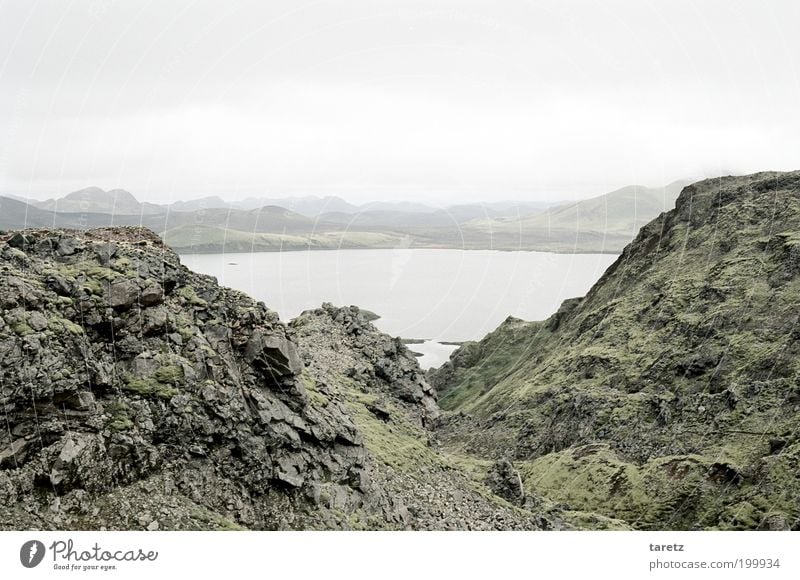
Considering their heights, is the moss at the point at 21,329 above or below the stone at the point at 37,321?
below

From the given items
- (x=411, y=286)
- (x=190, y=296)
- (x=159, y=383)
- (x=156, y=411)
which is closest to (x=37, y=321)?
(x=159, y=383)

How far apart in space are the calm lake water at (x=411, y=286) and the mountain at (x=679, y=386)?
67.9 ft

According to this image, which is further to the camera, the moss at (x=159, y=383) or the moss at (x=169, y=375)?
the moss at (x=169, y=375)

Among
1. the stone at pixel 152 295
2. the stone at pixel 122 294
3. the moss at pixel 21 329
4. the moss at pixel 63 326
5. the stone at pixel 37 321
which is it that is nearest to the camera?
the moss at pixel 21 329

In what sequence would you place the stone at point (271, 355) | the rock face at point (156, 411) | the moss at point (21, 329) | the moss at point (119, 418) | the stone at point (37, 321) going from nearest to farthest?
the rock face at point (156, 411)
the moss at point (21, 329)
the stone at point (37, 321)
the moss at point (119, 418)
the stone at point (271, 355)

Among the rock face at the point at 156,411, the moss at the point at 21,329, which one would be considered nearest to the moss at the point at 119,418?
the rock face at the point at 156,411

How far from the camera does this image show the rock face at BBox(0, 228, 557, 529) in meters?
27.4

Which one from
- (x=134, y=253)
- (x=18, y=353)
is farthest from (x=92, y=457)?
(x=134, y=253)

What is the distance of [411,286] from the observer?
109m

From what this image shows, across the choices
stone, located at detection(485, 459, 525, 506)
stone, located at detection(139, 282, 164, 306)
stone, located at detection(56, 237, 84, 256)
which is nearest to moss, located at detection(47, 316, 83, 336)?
stone, located at detection(139, 282, 164, 306)

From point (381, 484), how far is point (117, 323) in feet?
58.8

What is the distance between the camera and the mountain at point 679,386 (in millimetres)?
61062

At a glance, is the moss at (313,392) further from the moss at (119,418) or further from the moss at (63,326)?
the moss at (63,326)

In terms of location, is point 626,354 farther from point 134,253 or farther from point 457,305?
point 134,253
